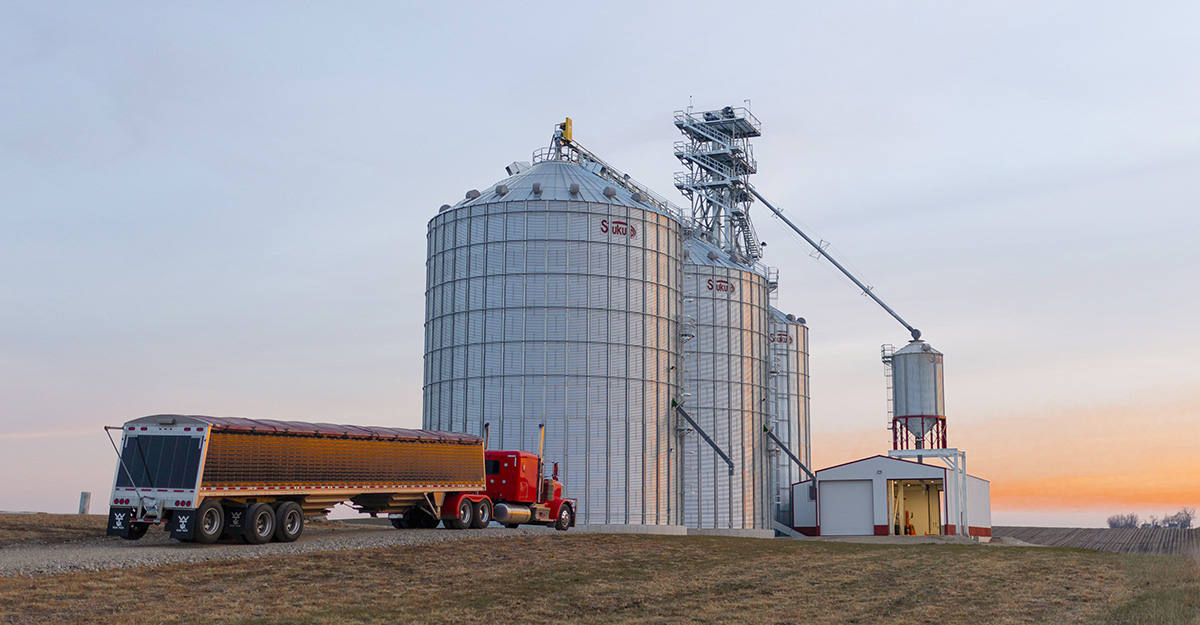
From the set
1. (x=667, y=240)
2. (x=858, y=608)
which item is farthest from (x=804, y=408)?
(x=858, y=608)

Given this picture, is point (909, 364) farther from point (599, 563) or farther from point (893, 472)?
point (599, 563)

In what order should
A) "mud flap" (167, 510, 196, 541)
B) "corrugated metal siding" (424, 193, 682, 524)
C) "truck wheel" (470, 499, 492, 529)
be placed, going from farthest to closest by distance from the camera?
1. "corrugated metal siding" (424, 193, 682, 524)
2. "truck wheel" (470, 499, 492, 529)
3. "mud flap" (167, 510, 196, 541)

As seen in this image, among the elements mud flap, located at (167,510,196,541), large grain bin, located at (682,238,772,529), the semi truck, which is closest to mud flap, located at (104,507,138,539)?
the semi truck

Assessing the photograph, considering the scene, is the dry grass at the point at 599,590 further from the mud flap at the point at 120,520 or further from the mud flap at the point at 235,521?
the mud flap at the point at 120,520

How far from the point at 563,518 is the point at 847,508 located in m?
28.4

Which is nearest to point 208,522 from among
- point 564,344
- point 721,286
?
point 564,344

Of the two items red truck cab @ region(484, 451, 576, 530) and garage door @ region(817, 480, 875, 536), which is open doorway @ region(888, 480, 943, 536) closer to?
garage door @ region(817, 480, 875, 536)

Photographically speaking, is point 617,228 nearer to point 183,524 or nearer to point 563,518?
point 563,518

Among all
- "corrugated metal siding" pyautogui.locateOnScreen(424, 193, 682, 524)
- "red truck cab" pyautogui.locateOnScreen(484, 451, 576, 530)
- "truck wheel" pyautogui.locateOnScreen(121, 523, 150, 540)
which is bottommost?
"truck wheel" pyautogui.locateOnScreen(121, 523, 150, 540)

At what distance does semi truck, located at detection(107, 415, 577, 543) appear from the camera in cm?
3105

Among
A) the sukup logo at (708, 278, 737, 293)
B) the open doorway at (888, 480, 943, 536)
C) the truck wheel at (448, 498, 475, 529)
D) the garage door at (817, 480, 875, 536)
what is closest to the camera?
the truck wheel at (448, 498, 475, 529)

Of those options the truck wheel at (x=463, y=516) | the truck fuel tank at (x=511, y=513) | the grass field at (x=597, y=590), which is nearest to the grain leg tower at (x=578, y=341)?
the truck fuel tank at (x=511, y=513)

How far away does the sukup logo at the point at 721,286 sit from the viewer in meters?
66.1

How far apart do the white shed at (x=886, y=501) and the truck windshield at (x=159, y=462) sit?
44.6 metres
